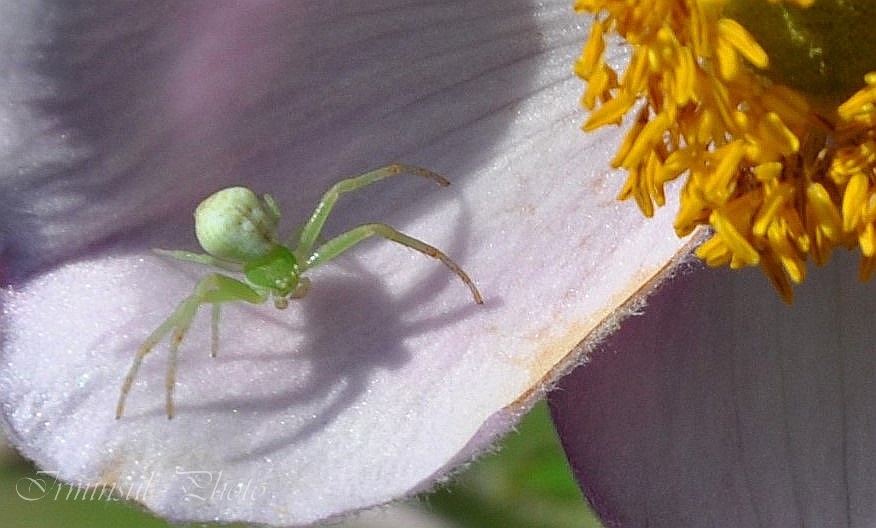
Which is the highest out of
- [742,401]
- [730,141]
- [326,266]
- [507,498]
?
[730,141]

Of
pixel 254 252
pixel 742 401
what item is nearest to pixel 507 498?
pixel 742 401

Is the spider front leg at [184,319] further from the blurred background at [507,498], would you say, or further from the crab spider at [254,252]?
the blurred background at [507,498]

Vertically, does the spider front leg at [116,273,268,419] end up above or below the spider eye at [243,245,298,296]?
below

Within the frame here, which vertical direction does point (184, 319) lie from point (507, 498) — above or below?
above

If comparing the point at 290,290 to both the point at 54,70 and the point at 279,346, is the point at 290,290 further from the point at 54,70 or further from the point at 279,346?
the point at 54,70

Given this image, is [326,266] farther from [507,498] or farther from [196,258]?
[507,498]

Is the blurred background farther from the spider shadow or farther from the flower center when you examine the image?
the flower center

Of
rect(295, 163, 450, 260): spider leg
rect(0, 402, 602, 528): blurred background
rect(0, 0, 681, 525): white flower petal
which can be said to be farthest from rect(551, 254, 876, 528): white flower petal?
rect(0, 402, 602, 528): blurred background
